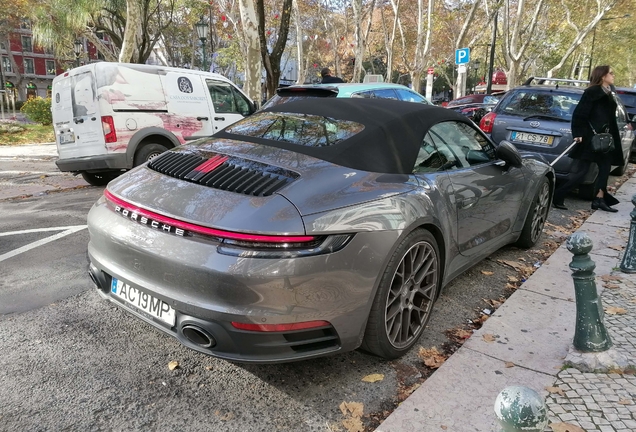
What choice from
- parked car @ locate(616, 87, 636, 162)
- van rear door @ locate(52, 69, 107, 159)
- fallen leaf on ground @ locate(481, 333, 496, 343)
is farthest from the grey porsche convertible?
parked car @ locate(616, 87, 636, 162)

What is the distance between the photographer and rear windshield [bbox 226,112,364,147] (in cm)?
305

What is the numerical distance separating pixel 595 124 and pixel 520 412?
611 centimetres

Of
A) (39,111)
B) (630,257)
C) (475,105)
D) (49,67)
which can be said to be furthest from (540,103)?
(49,67)

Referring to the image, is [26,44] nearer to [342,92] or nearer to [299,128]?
[342,92]

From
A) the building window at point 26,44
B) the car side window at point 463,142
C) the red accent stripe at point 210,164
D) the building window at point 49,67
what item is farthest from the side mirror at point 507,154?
the building window at point 49,67

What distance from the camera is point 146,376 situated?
2.72 m

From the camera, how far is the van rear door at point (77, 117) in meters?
7.45

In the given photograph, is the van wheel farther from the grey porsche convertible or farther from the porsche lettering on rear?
the porsche lettering on rear

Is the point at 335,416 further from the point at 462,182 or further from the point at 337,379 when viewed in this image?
the point at 462,182

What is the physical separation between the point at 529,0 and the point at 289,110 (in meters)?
32.3

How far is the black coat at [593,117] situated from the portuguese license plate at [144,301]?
600 centimetres

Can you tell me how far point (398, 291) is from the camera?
2812 mm

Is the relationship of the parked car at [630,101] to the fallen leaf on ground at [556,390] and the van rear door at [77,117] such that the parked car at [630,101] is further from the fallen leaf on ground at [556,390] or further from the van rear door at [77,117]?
the van rear door at [77,117]

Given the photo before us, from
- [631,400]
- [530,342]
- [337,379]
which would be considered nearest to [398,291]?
[337,379]
